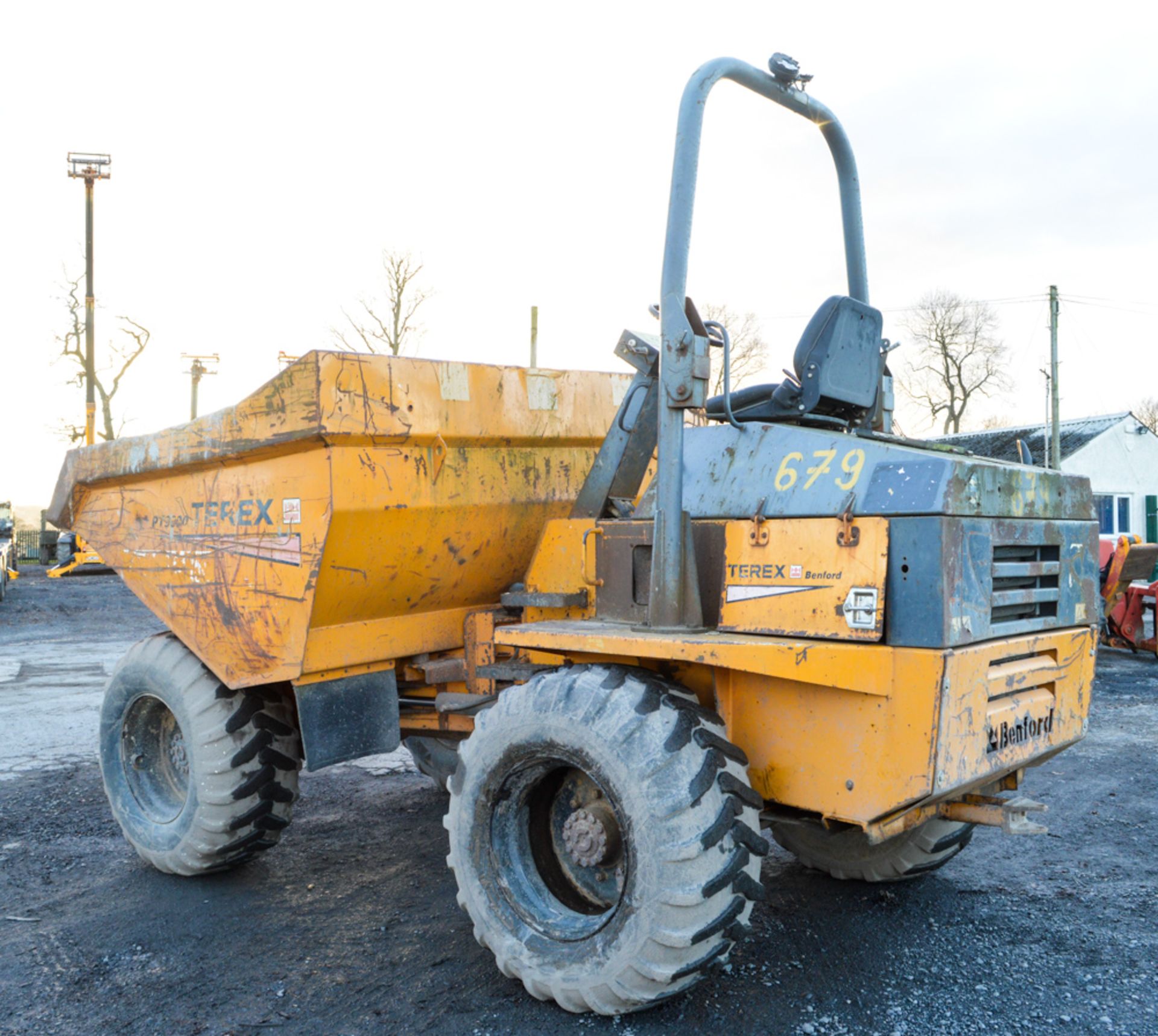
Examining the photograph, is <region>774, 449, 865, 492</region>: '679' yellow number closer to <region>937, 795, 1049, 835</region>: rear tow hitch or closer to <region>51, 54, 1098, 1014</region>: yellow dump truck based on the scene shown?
<region>51, 54, 1098, 1014</region>: yellow dump truck

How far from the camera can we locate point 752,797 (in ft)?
10.0

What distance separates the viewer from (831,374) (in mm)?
3482

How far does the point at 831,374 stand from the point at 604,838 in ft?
5.64

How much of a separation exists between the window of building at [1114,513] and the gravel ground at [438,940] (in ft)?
88.3

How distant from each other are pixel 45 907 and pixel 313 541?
6.49 feet

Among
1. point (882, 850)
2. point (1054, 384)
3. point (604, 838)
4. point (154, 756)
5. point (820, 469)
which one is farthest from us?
point (1054, 384)

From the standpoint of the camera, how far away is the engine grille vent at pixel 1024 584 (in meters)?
3.17

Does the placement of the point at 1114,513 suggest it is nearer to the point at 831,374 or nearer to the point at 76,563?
the point at 76,563

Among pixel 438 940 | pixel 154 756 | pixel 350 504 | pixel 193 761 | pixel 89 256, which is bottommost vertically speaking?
pixel 438 940

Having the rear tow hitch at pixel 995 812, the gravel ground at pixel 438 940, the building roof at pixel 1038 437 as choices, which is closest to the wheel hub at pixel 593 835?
the gravel ground at pixel 438 940

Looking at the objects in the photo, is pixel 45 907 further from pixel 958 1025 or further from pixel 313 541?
pixel 958 1025

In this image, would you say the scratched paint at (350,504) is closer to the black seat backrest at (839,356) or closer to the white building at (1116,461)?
the black seat backrest at (839,356)

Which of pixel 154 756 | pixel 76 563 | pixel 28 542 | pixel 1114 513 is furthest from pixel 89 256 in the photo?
pixel 1114 513

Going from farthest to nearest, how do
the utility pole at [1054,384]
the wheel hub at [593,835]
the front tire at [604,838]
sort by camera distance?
the utility pole at [1054,384]
the wheel hub at [593,835]
the front tire at [604,838]
